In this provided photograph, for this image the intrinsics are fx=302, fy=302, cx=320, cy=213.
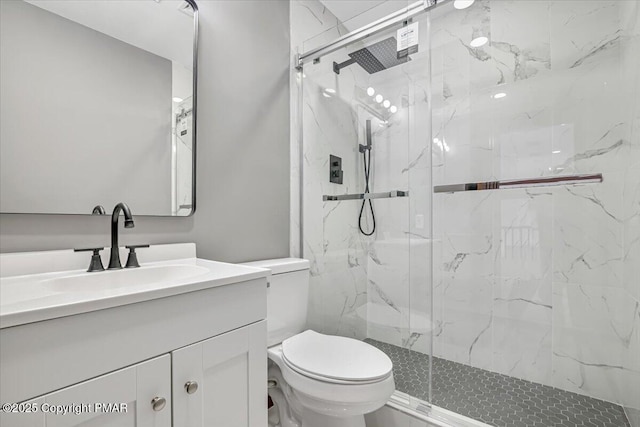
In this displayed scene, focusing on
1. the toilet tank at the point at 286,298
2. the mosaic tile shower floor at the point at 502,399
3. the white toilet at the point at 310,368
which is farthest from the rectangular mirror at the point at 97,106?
the mosaic tile shower floor at the point at 502,399

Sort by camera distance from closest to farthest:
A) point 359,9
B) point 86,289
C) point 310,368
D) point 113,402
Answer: point 113,402 < point 86,289 < point 310,368 < point 359,9

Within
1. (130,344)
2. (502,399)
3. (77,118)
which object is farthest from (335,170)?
(502,399)

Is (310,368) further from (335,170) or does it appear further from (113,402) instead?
(335,170)

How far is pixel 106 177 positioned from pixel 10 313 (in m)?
0.69

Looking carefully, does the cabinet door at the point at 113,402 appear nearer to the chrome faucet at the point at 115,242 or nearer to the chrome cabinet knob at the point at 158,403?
the chrome cabinet knob at the point at 158,403

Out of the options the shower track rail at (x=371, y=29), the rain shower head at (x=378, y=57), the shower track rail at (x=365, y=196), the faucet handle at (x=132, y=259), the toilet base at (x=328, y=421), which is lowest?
the toilet base at (x=328, y=421)

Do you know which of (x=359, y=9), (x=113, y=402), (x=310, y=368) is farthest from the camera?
(x=359, y=9)

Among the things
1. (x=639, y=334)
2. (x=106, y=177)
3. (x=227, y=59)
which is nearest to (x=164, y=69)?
(x=227, y=59)

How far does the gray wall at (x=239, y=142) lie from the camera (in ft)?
4.54

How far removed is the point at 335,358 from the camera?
131cm

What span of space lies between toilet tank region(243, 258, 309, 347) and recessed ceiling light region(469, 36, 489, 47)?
1.75 m

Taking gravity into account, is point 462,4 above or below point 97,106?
above

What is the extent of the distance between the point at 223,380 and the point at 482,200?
177 centimetres

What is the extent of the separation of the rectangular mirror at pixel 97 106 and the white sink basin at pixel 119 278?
0.25 m
